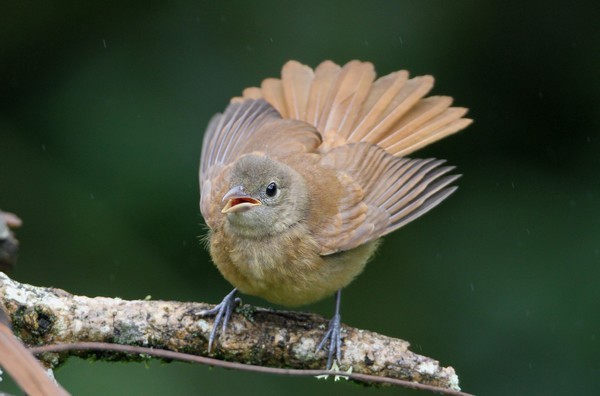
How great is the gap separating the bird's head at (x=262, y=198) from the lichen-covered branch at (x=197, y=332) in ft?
1.23

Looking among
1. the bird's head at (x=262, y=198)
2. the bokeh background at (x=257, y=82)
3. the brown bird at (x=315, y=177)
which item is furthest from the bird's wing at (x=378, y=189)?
the bokeh background at (x=257, y=82)

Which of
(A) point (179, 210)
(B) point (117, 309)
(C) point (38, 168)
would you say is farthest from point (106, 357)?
(C) point (38, 168)

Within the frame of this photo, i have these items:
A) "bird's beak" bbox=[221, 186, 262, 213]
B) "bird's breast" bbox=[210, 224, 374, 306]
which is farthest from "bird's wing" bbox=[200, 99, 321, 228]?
"bird's breast" bbox=[210, 224, 374, 306]

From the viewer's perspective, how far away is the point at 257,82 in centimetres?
588

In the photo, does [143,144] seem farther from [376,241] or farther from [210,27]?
[376,241]

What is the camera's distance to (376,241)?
4.50 metres

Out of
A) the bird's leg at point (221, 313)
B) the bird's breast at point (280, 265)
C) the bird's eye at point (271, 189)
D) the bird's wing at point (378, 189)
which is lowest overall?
the bird's leg at point (221, 313)

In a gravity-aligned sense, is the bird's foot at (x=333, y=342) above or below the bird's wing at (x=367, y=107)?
below

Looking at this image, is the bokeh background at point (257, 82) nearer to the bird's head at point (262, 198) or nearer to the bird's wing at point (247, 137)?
the bird's wing at point (247, 137)

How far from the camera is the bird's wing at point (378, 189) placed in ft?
14.1

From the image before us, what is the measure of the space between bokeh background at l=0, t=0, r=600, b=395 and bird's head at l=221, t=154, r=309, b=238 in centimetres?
164

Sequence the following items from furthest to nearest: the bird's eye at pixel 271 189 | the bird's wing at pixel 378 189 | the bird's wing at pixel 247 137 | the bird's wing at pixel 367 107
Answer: the bird's wing at pixel 367 107
the bird's wing at pixel 247 137
the bird's wing at pixel 378 189
the bird's eye at pixel 271 189

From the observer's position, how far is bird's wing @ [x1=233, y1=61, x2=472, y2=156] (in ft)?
16.3

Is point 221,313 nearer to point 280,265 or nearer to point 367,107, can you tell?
point 280,265
